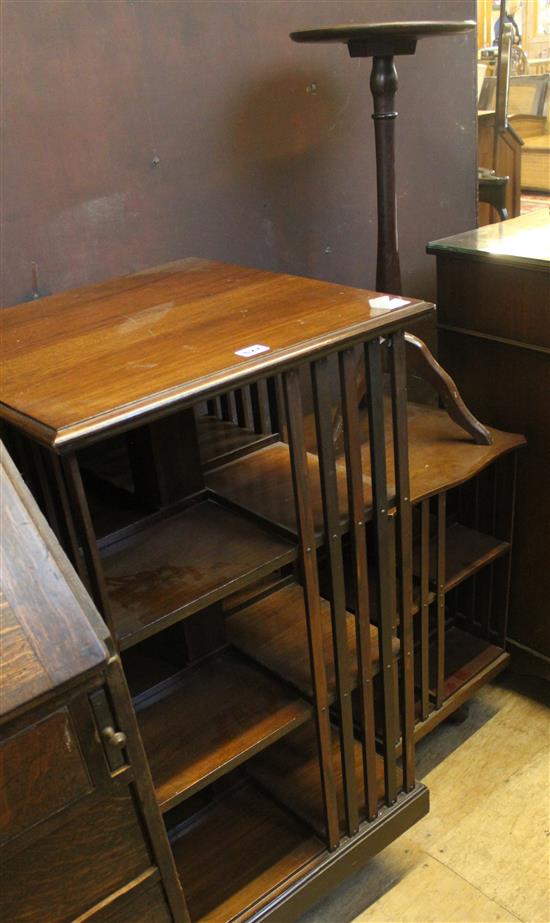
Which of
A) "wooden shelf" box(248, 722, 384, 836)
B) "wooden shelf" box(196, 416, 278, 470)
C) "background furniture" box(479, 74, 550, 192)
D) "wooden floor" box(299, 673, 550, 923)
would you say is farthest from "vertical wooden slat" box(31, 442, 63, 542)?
"background furniture" box(479, 74, 550, 192)

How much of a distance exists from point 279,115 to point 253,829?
57.9 inches

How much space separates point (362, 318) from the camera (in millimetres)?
1071

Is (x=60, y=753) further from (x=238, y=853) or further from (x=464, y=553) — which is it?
(x=464, y=553)

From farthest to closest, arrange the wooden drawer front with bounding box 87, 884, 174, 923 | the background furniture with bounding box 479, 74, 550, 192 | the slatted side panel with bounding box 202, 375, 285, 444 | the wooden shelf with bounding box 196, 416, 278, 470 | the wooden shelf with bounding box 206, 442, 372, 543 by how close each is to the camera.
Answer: the background furniture with bounding box 479, 74, 550, 192 → the slatted side panel with bounding box 202, 375, 285, 444 → the wooden shelf with bounding box 196, 416, 278, 470 → the wooden shelf with bounding box 206, 442, 372, 543 → the wooden drawer front with bounding box 87, 884, 174, 923

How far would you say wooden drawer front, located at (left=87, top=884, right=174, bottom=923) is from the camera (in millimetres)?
971

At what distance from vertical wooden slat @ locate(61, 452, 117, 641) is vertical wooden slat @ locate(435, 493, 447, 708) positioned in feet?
2.62

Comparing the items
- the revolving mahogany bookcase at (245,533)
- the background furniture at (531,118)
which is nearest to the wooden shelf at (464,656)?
the revolving mahogany bookcase at (245,533)

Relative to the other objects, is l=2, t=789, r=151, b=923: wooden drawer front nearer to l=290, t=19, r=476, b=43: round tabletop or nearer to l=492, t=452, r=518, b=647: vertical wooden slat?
l=492, t=452, r=518, b=647: vertical wooden slat

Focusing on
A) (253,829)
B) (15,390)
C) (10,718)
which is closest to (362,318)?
(15,390)

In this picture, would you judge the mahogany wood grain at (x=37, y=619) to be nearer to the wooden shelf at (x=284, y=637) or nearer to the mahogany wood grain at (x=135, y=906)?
the mahogany wood grain at (x=135, y=906)

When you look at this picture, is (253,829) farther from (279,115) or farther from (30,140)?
(279,115)

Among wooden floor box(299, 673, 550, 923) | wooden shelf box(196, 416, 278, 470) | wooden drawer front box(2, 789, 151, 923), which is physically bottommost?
wooden floor box(299, 673, 550, 923)

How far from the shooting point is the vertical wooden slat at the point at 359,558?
1.13 metres

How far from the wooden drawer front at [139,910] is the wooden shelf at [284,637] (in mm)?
370
